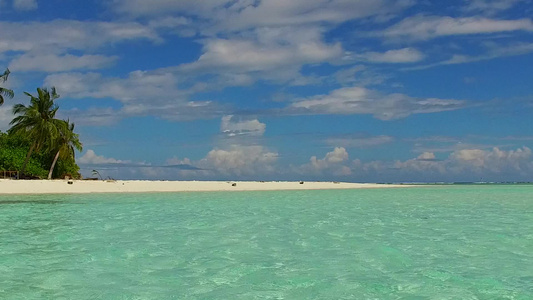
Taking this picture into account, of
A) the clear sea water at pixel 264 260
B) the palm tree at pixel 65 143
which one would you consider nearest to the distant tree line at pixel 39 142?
the palm tree at pixel 65 143

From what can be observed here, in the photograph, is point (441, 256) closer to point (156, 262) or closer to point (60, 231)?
point (156, 262)

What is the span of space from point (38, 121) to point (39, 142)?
236 cm

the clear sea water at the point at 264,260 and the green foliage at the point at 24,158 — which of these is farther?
the green foliage at the point at 24,158

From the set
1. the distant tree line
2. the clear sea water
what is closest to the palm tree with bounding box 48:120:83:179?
the distant tree line

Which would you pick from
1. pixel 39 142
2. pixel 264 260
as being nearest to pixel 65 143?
pixel 39 142

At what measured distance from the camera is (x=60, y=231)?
47.5ft

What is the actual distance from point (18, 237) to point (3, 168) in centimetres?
4908

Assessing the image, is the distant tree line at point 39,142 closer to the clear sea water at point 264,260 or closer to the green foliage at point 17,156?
the green foliage at point 17,156

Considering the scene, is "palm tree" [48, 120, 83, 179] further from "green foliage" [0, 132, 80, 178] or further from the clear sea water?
the clear sea water

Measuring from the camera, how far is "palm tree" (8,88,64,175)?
2099 inches

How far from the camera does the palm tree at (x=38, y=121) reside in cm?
5331

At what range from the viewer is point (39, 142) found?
176 feet

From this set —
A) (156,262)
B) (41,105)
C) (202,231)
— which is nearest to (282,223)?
(202,231)

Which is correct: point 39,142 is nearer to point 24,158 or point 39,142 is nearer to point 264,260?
point 24,158
